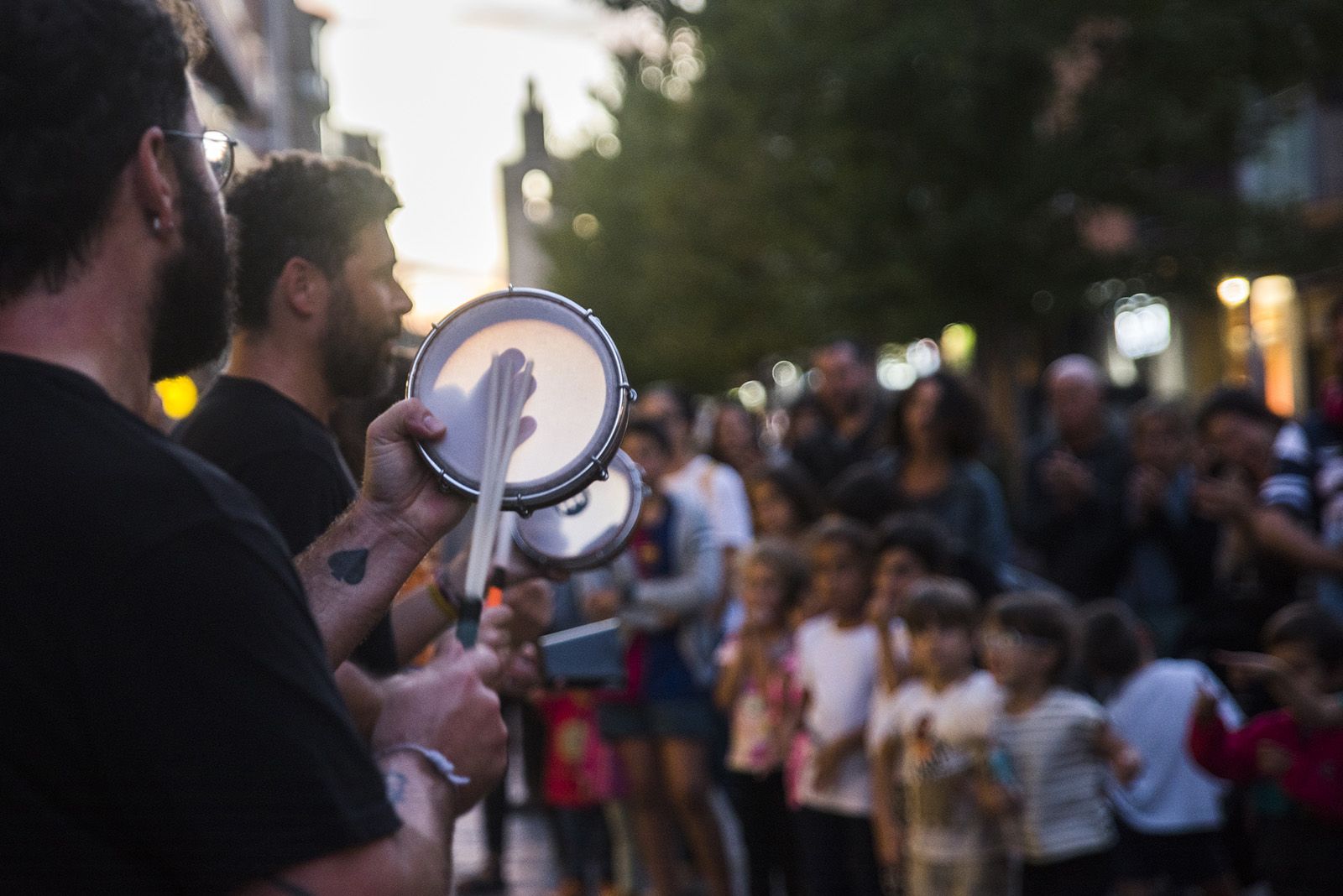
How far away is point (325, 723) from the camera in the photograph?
1.54m

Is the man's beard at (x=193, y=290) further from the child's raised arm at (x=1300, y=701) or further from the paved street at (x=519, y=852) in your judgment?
the paved street at (x=519, y=852)

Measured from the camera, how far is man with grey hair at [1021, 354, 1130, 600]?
7.33 meters

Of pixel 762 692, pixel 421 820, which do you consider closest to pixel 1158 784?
pixel 762 692

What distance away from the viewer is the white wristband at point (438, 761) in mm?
1903

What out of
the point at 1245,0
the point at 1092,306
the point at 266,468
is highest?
the point at 1245,0

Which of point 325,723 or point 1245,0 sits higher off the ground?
point 1245,0

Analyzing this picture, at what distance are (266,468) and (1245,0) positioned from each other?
15.3 metres

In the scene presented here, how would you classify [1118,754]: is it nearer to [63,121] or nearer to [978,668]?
[978,668]

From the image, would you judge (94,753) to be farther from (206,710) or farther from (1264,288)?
(1264,288)

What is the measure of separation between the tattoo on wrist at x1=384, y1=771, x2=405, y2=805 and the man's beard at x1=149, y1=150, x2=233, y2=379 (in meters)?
0.47

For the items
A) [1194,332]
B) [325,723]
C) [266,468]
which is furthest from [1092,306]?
[325,723]

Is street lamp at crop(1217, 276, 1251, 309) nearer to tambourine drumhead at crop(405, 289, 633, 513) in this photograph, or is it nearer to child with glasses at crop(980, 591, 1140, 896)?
child with glasses at crop(980, 591, 1140, 896)

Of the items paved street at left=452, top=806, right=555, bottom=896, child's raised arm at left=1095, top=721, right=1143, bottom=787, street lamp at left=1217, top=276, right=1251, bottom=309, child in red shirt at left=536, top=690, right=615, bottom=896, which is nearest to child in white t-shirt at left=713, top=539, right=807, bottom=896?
child in red shirt at left=536, top=690, right=615, bottom=896

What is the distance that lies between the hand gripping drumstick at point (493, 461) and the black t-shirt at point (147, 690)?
496mm
